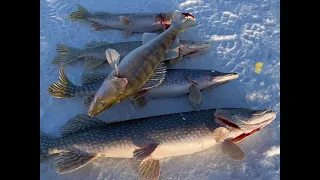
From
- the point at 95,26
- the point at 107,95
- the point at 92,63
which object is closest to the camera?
the point at 107,95

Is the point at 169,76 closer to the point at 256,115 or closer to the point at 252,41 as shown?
the point at 256,115

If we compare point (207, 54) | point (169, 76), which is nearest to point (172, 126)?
point (169, 76)

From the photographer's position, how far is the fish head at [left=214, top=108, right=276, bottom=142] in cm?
148

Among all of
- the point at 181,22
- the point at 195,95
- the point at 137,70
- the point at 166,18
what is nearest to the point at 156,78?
the point at 137,70

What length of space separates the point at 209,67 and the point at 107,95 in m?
0.66

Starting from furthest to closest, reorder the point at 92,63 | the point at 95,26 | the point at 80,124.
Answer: the point at 95,26, the point at 92,63, the point at 80,124

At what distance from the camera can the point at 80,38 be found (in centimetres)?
182

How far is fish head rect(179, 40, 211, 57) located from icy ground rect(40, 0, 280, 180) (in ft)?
0.11

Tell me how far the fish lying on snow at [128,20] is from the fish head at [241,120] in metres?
0.59

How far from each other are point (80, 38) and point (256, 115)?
3.21 ft

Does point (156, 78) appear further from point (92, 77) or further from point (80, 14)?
point (80, 14)

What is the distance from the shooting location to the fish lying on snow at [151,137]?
141 cm

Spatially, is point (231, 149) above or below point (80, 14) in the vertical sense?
below

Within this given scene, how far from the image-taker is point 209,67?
178 centimetres
